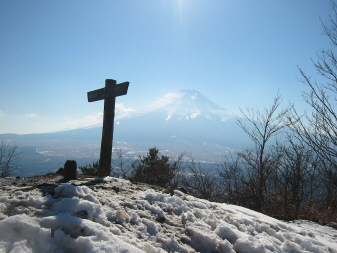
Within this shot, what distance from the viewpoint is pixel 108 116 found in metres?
4.93

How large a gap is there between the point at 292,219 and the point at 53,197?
4.34 metres

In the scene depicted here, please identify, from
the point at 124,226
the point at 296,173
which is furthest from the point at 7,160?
the point at 296,173

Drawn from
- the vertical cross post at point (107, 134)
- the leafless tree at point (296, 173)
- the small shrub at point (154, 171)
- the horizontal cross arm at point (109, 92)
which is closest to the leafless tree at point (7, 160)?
the small shrub at point (154, 171)

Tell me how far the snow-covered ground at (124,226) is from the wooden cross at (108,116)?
1.91m

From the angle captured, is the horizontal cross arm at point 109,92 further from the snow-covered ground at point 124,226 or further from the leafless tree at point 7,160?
the leafless tree at point 7,160

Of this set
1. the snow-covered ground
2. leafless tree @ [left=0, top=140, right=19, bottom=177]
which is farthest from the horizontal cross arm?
leafless tree @ [left=0, top=140, right=19, bottom=177]

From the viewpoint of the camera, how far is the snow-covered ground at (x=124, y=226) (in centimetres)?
144

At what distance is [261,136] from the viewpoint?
38.8ft

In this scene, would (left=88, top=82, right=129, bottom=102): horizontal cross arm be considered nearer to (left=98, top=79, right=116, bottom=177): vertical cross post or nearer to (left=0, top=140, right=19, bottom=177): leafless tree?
(left=98, top=79, right=116, bottom=177): vertical cross post

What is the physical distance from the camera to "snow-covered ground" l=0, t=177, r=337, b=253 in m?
1.44

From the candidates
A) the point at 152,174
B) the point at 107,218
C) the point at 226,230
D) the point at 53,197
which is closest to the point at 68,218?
the point at 107,218

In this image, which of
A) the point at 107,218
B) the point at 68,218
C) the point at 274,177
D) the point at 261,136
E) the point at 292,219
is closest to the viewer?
the point at 68,218

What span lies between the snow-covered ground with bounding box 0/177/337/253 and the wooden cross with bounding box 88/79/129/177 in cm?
191

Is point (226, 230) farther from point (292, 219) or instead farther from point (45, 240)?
point (292, 219)
